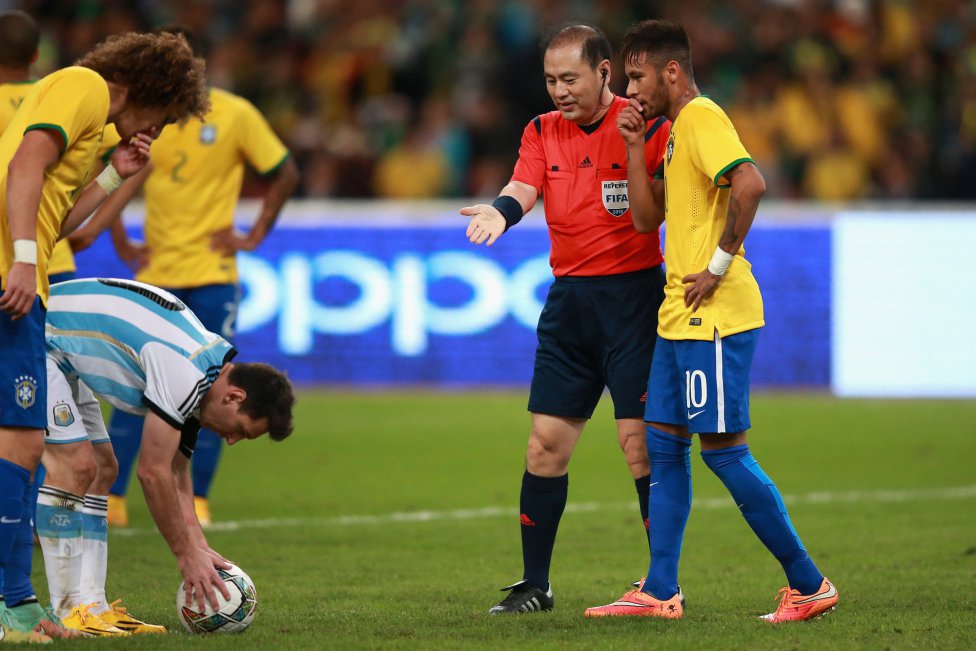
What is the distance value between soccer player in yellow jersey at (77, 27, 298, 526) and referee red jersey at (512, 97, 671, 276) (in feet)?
10.1

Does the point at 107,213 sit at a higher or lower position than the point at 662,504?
higher

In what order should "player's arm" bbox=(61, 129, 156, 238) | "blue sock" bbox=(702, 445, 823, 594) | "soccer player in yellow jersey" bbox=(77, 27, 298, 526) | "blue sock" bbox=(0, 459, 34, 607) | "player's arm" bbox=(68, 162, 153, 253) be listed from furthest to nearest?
"soccer player in yellow jersey" bbox=(77, 27, 298, 526) < "player's arm" bbox=(68, 162, 153, 253) < "player's arm" bbox=(61, 129, 156, 238) < "blue sock" bbox=(702, 445, 823, 594) < "blue sock" bbox=(0, 459, 34, 607)

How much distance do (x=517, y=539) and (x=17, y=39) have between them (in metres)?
3.72

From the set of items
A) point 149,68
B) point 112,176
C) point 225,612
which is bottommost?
point 225,612

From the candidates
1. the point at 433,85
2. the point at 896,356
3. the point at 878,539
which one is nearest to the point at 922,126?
the point at 896,356

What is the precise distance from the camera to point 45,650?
4.90 metres

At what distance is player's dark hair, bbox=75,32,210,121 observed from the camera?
16.9ft

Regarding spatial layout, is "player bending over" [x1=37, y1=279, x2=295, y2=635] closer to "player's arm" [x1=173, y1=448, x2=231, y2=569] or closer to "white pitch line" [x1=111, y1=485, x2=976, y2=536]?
"player's arm" [x1=173, y1=448, x2=231, y2=569]

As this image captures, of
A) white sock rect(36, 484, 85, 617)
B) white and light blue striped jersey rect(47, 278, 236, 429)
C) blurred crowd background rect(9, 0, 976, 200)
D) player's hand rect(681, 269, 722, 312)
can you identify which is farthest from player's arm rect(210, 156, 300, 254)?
blurred crowd background rect(9, 0, 976, 200)

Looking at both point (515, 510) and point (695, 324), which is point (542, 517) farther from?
point (515, 510)

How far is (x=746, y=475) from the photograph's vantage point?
5.48m

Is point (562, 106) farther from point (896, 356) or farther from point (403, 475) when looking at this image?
point (896, 356)

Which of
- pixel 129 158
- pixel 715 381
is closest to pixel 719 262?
pixel 715 381

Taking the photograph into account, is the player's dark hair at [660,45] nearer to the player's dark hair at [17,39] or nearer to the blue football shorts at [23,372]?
the blue football shorts at [23,372]
